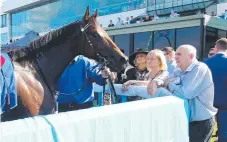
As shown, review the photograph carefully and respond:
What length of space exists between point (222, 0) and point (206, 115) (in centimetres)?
1940

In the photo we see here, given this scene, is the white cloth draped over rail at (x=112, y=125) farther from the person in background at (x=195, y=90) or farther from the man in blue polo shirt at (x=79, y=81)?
the man in blue polo shirt at (x=79, y=81)

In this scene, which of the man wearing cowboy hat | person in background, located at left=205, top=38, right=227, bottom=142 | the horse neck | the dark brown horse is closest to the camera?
the dark brown horse

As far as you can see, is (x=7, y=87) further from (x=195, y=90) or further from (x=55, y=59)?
(x=195, y=90)

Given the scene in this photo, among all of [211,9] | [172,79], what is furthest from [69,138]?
[211,9]

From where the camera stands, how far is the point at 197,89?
2.79m

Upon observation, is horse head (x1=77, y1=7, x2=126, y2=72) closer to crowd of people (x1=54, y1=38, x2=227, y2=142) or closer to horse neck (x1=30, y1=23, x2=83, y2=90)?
horse neck (x1=30, y1=23, x2=83, y2=90)

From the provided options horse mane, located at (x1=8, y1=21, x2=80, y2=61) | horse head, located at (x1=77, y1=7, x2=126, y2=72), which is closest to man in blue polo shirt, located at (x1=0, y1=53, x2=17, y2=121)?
horse mane, located at (x1=8, y1=21, x2=80, y2=61)

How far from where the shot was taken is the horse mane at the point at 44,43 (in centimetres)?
302

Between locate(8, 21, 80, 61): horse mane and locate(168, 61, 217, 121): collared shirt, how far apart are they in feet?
4.34

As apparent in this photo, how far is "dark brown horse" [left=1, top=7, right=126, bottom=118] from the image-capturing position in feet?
9.00

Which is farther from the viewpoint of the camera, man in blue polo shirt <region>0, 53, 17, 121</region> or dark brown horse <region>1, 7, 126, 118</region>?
dark brown horse <region>1, 7, 126, 118</region>

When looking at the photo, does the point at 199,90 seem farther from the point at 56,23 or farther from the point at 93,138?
the point at 56,23

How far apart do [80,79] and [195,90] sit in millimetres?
1692

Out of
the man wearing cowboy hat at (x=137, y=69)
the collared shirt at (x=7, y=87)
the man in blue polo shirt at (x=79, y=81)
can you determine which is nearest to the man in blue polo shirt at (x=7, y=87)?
the collared shirt at (x=7, y=87)
